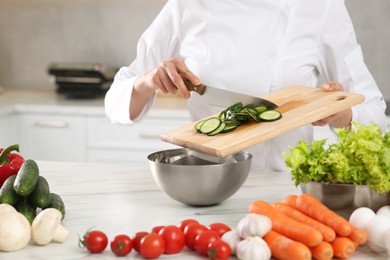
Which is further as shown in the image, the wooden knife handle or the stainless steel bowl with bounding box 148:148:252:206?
the wooden knife handle

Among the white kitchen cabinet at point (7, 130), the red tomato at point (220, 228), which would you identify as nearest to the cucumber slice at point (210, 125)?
the red tomato at point (220, 228)

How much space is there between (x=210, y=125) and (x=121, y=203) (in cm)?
31

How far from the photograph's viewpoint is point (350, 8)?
393 centimetres

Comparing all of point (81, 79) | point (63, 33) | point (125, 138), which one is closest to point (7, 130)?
point (81, 79)

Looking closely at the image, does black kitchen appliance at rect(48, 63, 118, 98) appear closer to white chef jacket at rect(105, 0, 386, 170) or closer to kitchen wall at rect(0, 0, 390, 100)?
kitchen wall at rect(0, 0, 390, 100)

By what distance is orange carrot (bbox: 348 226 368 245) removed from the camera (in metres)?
1.44

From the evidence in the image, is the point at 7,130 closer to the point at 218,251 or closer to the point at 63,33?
the point at 63,33

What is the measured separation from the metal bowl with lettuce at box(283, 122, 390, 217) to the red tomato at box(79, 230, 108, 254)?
0.48m

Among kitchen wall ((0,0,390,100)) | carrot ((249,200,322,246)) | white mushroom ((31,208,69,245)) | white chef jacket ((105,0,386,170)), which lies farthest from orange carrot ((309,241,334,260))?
kitchen wall ((0,0,390,100))

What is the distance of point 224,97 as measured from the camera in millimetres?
2014

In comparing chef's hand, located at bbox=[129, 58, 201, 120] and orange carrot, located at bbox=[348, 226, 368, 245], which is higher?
chef's hand, located at bbox=[129, 58, 201, 120]

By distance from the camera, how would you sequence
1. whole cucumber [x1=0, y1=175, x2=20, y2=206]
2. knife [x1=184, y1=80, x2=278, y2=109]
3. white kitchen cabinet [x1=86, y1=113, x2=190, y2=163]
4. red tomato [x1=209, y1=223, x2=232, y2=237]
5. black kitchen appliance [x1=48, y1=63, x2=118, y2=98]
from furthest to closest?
black kitchen appliance [x1=48, y1=63, x2=118, y2=98]
white kitchen cabinet [x1=86, y1=113, x2=190, y2=163]
knife [x1=184, y1=80, x2=278, y2=109]
whole cucumber [x1=0, y1=175, x2=20, y2=206]
red tomato [x1=209, y1=223, x2=232, y2=237]

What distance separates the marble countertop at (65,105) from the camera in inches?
144

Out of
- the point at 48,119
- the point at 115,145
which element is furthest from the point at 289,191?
the point at 48,119
